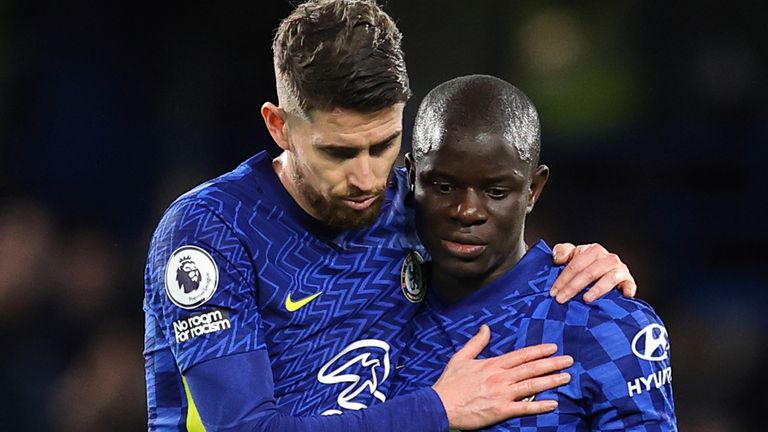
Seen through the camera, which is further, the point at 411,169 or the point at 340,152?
the point at 411,169

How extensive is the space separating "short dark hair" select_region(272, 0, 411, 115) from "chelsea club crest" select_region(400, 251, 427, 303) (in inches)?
18.9

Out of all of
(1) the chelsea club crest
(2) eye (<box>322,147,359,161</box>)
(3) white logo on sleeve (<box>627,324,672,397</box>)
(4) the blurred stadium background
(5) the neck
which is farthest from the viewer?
(4) the blurred stadium background

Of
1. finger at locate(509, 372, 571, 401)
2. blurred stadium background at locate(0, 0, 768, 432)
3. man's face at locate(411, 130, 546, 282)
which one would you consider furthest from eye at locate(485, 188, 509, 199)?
blurred stadium background at locate(0, 0, 768, 432)

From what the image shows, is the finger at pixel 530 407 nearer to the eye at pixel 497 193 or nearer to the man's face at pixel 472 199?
the man's face at pixel 472 199

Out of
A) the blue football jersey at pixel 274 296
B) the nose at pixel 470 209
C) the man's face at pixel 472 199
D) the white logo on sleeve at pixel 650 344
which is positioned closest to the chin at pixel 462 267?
the man's face at pixel 472 199

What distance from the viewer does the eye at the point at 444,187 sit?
105 inches

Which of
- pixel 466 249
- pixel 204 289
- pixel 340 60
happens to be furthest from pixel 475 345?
pixel 340 60

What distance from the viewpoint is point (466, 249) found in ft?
8.77

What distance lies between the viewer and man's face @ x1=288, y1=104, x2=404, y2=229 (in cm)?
267

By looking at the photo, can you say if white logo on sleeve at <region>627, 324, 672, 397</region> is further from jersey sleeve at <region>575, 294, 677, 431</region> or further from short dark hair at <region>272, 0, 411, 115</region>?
short dark hair at <region>272, 0, 411, 115</region>

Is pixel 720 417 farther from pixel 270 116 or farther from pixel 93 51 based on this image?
pixel 93 51

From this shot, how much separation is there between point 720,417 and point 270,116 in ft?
11.7

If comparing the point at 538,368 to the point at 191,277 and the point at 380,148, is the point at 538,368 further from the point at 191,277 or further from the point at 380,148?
the point at 191,277

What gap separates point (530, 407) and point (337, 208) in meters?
0.70
